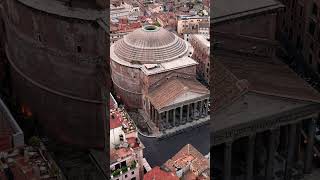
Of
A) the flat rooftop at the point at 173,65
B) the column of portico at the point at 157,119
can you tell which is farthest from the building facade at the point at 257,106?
the column of portico at the point at 157,119

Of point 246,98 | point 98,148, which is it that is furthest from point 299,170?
point 98,148

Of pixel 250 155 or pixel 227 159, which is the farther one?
pixel 250 155

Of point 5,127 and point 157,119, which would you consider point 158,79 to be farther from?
point 5,127

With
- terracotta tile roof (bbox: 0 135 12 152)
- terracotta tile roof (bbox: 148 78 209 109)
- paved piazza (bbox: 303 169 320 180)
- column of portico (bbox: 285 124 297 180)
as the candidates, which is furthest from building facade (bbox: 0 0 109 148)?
paved piazza (bbox: 303 169 320 180)

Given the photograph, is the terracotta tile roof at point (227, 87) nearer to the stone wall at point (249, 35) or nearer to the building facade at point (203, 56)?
the stone wall at point (249, 35)

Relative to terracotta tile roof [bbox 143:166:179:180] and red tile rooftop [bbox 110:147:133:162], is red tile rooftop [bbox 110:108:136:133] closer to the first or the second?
red tile rooftop [bbox 110:147:133:162]

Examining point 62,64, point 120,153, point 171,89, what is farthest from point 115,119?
point 62,64
